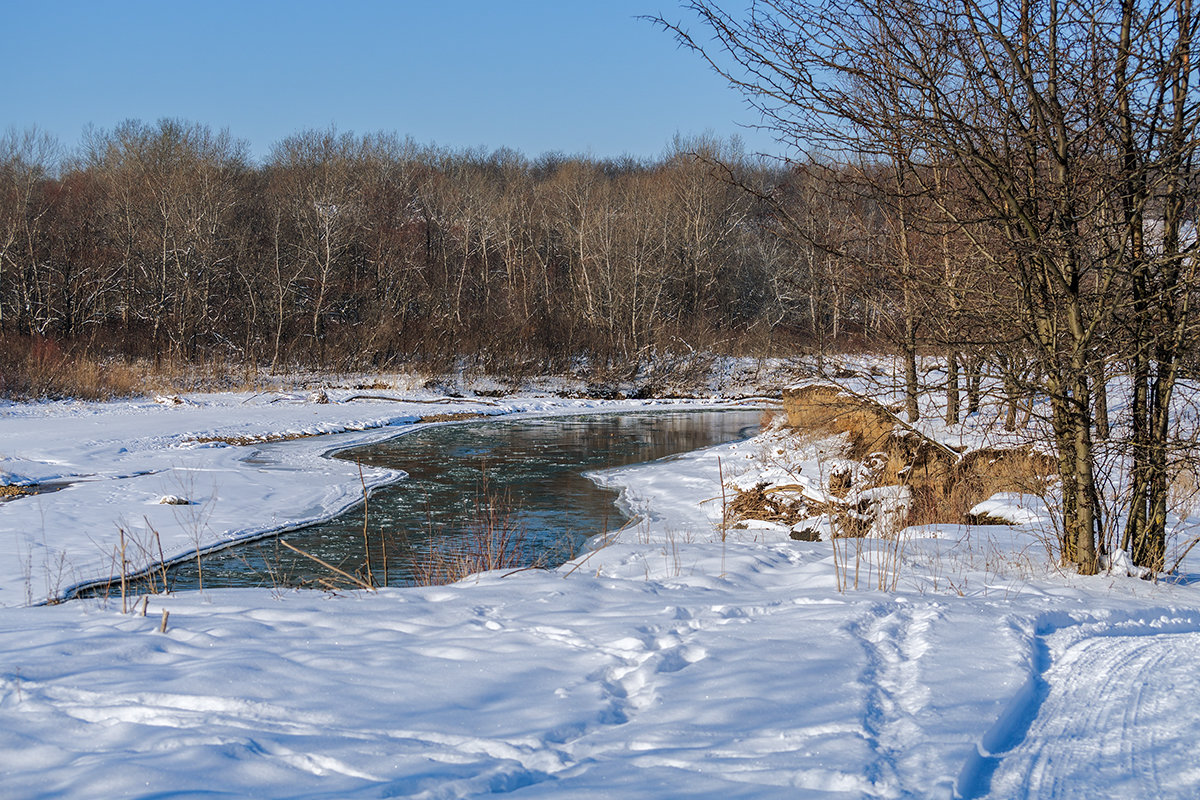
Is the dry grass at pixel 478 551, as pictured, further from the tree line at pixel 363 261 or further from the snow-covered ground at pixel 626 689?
the tree line at pixel 363 261

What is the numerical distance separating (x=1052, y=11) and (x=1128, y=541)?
3488 millimetres

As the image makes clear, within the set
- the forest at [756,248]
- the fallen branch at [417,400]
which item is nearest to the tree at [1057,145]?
the forest at [756,248]

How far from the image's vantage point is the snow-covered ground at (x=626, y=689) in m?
2.60

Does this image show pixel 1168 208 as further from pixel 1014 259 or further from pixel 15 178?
pixel 15 178

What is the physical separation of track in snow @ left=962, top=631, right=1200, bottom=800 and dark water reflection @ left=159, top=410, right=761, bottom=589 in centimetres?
459

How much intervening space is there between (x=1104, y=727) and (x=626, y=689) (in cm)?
170

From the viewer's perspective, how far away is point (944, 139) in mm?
5473

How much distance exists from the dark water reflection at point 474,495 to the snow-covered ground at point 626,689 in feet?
7.28

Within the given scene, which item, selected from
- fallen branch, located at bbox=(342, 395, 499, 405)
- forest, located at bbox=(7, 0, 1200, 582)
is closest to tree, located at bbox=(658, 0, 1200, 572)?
forest, located at bbox=(7, 0, 1200, 582)

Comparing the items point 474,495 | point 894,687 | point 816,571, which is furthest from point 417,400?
point 894,687

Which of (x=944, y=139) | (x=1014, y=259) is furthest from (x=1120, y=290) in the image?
(x=944, y=139)

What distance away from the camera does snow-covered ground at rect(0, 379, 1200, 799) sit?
2.60 m

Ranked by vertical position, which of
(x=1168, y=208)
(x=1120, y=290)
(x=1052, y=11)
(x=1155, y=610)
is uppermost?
(x=1052, y=11)

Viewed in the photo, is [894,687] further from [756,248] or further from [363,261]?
[756,248]
